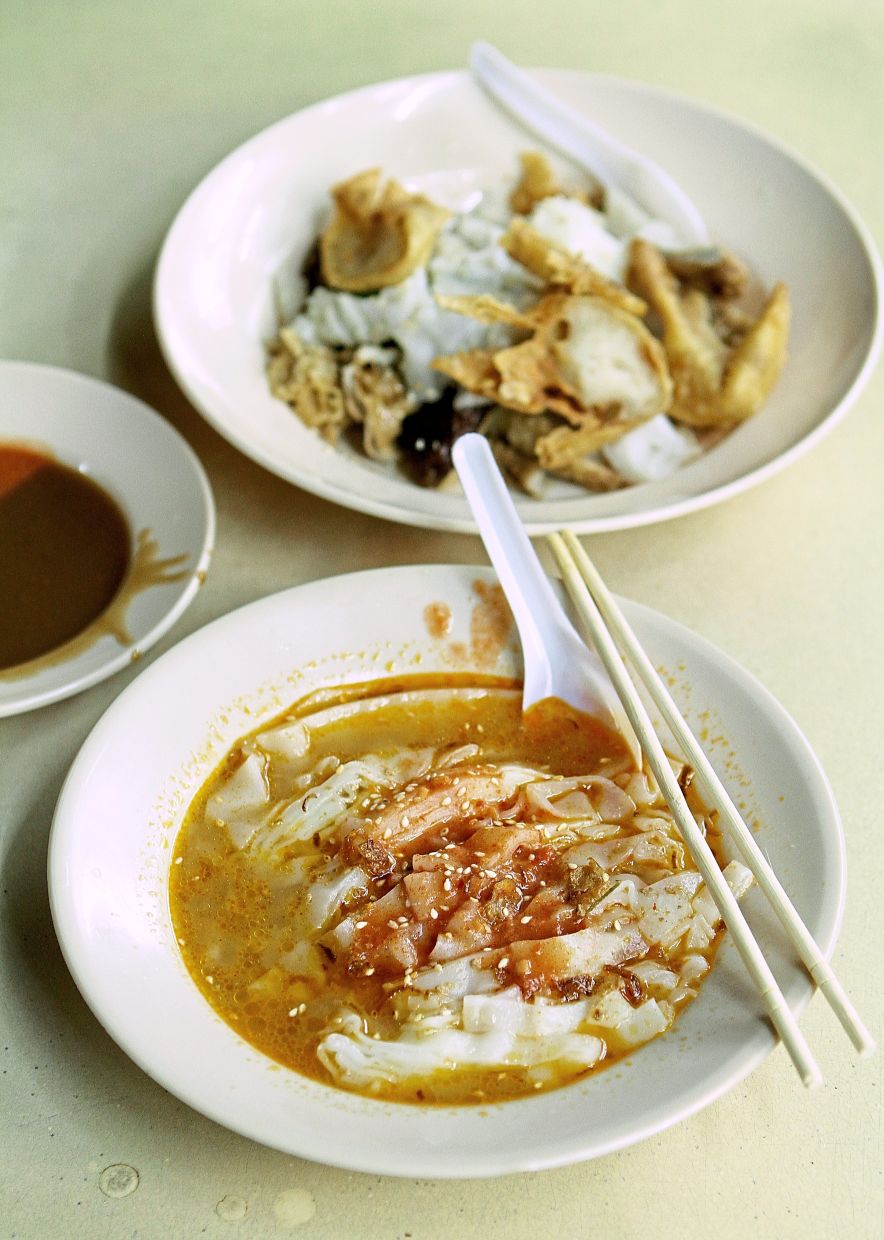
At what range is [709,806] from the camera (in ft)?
5.64

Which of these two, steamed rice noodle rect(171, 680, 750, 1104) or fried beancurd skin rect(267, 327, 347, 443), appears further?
fried beancurd skin rect(267, 327, 347, 443)

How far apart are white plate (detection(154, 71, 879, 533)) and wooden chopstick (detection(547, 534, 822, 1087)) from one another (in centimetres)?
22

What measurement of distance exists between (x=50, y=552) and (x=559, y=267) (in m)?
1.28

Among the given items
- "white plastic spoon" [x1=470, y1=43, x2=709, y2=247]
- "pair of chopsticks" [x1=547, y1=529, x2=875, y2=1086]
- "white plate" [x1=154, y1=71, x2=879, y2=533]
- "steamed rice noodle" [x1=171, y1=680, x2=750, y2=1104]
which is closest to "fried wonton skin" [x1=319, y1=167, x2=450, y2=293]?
"white plate" [x1=154, y1=71, x2=879, y2=533]

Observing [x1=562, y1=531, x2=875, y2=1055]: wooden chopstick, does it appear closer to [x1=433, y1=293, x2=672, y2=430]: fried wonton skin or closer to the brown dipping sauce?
[x1=433, y1=293, x2=672, y2=430]: fried wonton skin

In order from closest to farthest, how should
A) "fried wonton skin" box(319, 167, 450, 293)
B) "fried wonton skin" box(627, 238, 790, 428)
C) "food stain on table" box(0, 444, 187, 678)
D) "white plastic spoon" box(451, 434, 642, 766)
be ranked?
"white plastic spoon" box(451, 434, 642, 766) < "food stain on table" box(0, 444, 187, 678) < "fried wonton skin" box(627, 238, 790, 428) < "fried wonton skin" box(319, 167, 450, 293)

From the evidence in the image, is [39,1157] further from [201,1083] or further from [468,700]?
[468,700]

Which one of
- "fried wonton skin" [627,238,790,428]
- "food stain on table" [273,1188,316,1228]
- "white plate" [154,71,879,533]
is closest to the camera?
"food stain on table" [273,1188,316,1228]

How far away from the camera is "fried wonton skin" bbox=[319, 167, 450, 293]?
8.61ft

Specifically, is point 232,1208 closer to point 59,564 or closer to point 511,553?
point 511,553

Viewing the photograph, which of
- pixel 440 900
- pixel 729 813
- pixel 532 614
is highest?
pixel 729 813


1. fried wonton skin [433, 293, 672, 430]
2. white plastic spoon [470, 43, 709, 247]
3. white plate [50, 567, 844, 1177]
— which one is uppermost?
white plastic spoon [470, 43, 709, 247]

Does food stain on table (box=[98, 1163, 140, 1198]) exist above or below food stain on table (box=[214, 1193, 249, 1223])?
below

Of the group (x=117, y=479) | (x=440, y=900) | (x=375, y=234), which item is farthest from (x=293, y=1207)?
(x=375, y=234)
